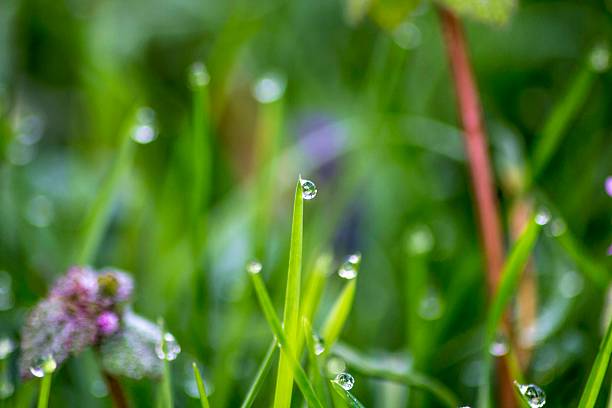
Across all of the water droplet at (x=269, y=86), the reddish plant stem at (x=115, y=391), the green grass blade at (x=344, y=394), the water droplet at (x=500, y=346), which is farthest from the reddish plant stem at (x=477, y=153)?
the water droplet at (x=269, y=86)

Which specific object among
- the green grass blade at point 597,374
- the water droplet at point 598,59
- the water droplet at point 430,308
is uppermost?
the water droplet at point 598,59

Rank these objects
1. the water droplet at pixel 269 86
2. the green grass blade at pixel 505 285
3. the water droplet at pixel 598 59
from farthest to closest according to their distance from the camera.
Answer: the water droplet at pixel 269 86 < the water droplet at pixel 598 59 < the green grass blade at pixel 505 285

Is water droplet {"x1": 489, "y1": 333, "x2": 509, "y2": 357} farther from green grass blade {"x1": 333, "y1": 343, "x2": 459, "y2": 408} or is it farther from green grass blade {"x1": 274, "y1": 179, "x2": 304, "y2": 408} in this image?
green grass blade {"x1": 274, "y1": 179, "x2": 304, "y2": 408}

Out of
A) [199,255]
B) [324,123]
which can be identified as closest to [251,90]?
[324,123]

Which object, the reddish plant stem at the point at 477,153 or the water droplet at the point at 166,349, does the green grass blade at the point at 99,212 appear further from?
the reddish plant stem at the point at 477,153

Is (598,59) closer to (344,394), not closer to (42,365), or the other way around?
(344,394)

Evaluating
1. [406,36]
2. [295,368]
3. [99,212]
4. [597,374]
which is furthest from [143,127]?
[597,374]

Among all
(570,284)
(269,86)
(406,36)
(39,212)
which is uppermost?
(406,36)
